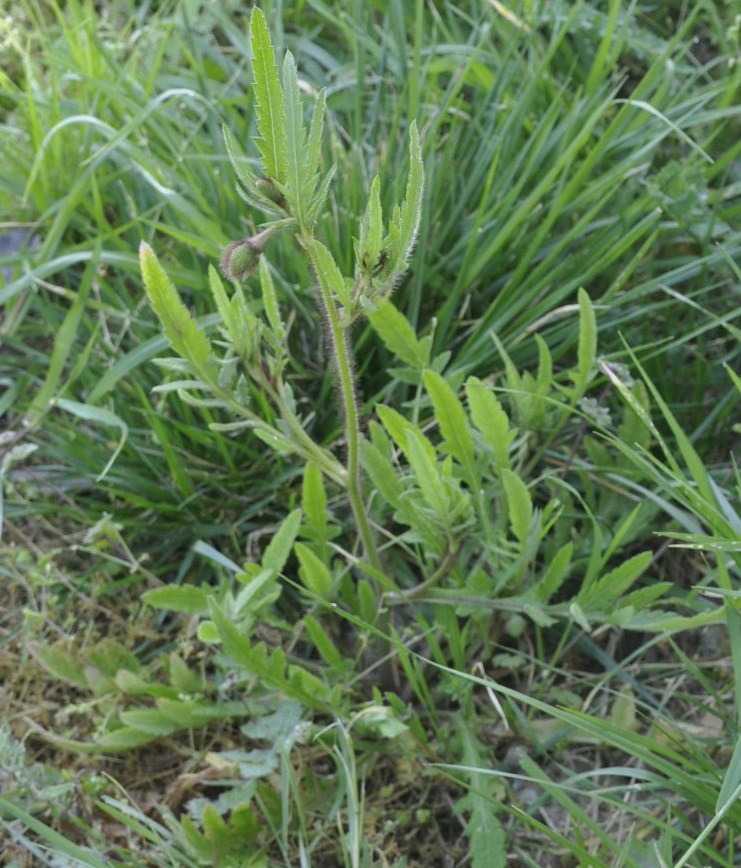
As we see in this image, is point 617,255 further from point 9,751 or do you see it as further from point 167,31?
point 9,751

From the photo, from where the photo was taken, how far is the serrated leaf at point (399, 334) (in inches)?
76.4

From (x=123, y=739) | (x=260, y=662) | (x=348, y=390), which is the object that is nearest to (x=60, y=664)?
(x=123, y=739)

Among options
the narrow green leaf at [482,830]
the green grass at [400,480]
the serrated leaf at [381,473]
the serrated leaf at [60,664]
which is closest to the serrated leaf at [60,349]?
the green grass at [400,480]

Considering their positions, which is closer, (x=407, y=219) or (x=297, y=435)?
(x=407, y=219)

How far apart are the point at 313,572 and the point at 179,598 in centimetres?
26

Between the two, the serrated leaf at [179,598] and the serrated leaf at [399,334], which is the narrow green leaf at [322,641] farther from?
the serrated leaf at [399,334]

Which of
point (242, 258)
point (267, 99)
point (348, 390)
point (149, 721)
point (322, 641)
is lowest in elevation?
point (149, 721)

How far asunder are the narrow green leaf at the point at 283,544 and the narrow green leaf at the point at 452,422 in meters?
0.29

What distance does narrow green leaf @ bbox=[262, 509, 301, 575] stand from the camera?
6.16 feet

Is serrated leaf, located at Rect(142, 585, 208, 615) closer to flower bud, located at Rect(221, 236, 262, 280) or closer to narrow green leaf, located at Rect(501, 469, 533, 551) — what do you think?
narrow green leaf, located at Rect(501, 469, 533, 551)

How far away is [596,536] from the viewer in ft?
5.95

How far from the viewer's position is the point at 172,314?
1614 mm

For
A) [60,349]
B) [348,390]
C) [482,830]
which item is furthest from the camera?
[60,349]

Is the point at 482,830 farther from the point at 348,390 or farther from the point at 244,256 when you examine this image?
the point at 244,256
